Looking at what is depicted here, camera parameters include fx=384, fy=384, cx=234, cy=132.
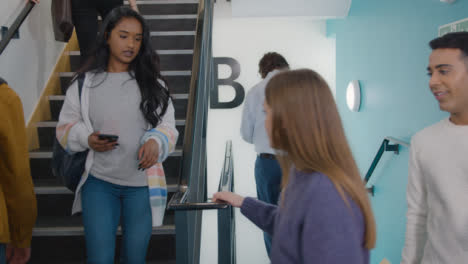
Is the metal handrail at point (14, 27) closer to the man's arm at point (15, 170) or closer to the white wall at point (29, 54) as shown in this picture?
the white wall at point (29, 54)

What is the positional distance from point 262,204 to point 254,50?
537 centimetres

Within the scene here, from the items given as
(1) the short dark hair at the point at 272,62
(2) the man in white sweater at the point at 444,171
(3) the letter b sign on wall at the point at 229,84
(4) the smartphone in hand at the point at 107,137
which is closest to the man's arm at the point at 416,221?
(2) the man in white sweater at the point at 444,171

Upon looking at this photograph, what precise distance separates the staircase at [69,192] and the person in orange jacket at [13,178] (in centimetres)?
74

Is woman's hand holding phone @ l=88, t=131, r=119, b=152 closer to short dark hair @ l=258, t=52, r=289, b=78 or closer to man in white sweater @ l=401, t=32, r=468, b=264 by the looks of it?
man in white sweater @ l=401, t=32, r=468, b=264

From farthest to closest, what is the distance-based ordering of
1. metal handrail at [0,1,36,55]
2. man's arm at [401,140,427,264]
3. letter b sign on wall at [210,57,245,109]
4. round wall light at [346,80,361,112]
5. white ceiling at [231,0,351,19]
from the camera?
letter b sign on wall at [210,57,245,109], white ceiling at [231,0,351,19], round wall light at [346,80,361,112], metal handrail at [0,1,36,55], man's arm at [401,140,427,264]

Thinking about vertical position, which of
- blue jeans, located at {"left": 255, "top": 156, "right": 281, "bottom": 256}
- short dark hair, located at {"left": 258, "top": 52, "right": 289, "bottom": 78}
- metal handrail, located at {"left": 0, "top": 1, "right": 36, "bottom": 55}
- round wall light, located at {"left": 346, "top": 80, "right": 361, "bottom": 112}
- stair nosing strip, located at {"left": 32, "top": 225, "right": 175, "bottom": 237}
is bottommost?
stair nosing strip, located at {"left": 32, "top": 225, "right": 175, "bottom": 237}

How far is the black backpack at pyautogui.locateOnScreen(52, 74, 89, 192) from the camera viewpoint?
1.62 metres

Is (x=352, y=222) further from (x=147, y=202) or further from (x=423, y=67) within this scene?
(x=423, y=67)

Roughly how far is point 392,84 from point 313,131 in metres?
2.85

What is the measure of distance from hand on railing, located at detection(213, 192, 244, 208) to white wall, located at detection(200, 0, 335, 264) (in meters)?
5.03

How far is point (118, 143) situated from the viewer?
1.61m

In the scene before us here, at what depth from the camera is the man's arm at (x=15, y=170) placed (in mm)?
1536

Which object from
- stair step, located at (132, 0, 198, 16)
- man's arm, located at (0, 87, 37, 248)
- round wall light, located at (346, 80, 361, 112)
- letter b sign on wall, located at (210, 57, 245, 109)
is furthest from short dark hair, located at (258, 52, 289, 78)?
letter b sign on wall, located at (210, 57, 245, 109)

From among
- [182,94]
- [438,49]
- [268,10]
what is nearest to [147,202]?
[438,49]
